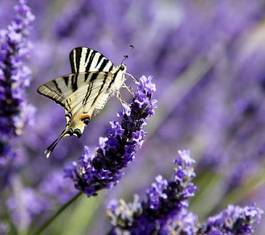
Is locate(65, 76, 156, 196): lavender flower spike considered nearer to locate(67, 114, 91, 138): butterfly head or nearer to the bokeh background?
locate(67, 114, 91, 138): butterfly head

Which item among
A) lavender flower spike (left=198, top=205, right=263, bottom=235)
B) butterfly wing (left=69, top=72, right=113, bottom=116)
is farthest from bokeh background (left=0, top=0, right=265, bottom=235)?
lavender flower spike (left=198, top=205, right=263, bottom=235)

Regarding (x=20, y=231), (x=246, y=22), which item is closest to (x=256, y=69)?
(x=246, y=22)

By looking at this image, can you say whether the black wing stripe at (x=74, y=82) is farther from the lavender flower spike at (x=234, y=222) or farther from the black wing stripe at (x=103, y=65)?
the lavender flower spike at (x=234, y=222)

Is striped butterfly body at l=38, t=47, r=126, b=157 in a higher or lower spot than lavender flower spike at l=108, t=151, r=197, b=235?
higher

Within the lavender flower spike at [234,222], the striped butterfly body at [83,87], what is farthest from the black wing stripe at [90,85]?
the lavender flower spike at [234,222]

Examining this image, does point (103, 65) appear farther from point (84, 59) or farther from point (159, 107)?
point (159, 107)

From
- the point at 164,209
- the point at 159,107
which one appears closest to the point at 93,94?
the point at 164,209

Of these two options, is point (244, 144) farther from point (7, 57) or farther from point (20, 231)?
point (7, 57)
